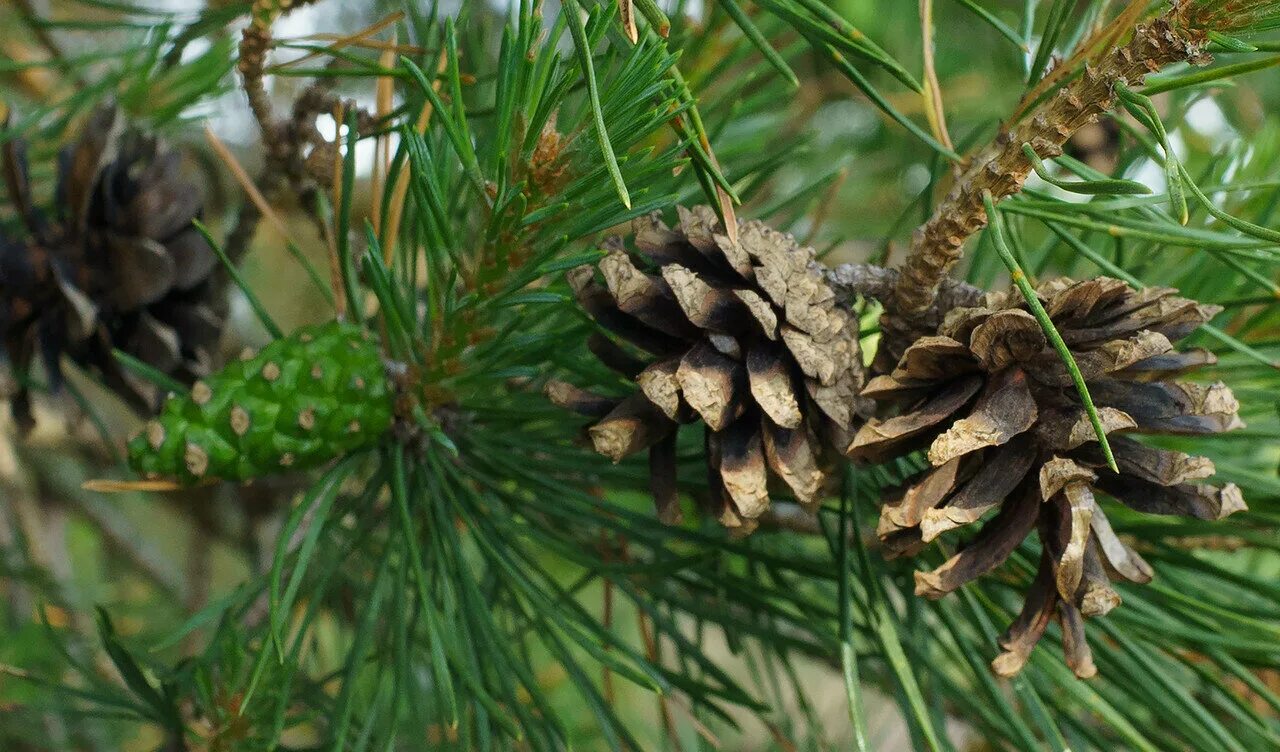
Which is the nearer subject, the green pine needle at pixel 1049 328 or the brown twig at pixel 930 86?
the green pine needle at pixel 1049 328

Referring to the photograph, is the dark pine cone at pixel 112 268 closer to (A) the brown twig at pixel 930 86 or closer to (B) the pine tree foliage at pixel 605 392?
(B) the pine tree foliage at pixel 605 392

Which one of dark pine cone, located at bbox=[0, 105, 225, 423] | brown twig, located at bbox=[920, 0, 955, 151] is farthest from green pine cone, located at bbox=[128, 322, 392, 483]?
brown twig, located at bbox=[920, 0, 955, 151]

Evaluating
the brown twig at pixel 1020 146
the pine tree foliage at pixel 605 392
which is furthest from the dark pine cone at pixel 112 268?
the brown twig at pixel 1020 146

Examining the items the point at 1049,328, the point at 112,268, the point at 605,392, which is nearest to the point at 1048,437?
the point at 1049,328

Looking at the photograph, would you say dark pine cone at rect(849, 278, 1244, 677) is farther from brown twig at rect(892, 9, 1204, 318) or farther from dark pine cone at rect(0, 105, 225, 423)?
dark pine cone at rect(0, 105, 225, 423)

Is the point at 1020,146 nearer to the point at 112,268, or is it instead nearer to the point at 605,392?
the point at 605,392

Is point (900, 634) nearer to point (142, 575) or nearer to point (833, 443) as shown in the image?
point (833, 443)
